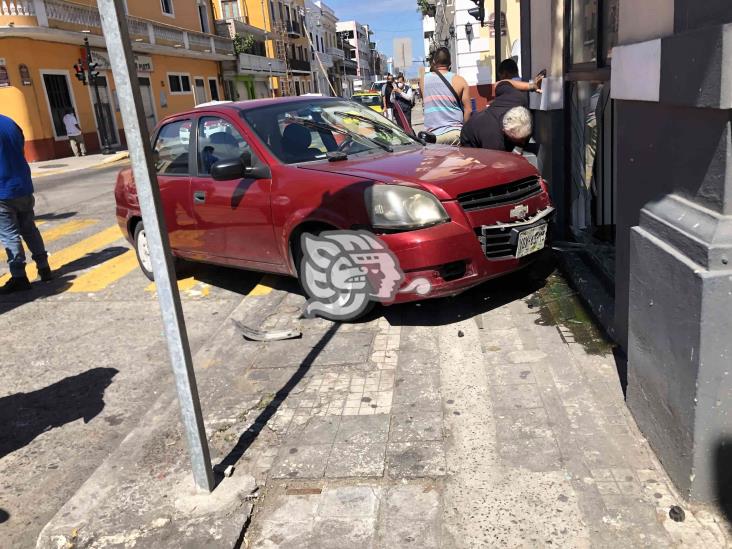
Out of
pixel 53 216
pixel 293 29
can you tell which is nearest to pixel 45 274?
pixel 53 216

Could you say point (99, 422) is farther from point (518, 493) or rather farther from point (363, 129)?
point (363, 129)

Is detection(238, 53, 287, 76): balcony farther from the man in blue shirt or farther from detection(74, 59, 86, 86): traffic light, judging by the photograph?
the man in blue shirt

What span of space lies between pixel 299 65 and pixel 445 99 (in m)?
61.6

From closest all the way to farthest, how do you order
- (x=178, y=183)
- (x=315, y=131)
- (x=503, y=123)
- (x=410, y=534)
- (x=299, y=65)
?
(x=410, y=534) < (x=315, y=131) < (x=178, y=183) < (x=503, y=123) < (x=299, y=65)

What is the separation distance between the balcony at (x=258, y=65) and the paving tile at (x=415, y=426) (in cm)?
4319

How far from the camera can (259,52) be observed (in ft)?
169

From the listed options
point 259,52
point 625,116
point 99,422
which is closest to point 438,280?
point 625,116

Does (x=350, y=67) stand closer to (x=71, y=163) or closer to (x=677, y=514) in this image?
(x=71, y=163)

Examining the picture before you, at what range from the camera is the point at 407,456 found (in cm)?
306

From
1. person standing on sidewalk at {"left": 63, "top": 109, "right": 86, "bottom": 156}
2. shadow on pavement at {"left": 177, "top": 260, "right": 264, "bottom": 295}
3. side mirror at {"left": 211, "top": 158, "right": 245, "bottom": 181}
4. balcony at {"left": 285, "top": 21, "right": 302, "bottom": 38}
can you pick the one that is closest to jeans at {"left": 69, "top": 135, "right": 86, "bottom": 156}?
person standing on sidewalk at {"left": 63, "top": 109, "right": 86, "bottom": 156}

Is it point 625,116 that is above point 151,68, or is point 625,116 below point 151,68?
below

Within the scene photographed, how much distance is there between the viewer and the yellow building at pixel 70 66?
21.9 meters

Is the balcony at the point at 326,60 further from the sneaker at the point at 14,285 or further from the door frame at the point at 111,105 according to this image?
the sneaker at the point at 14,285

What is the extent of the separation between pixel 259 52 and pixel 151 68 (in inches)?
869
